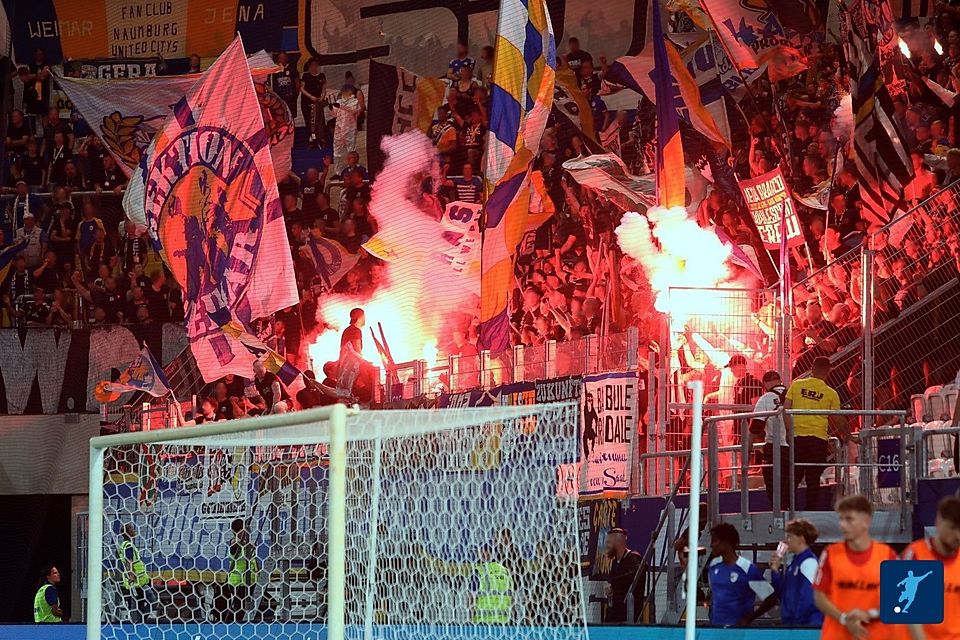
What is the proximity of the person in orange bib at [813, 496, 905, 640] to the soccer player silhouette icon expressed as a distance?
107 mm

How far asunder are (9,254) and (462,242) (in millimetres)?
5770

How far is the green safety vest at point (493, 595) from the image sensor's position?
27.7 ft

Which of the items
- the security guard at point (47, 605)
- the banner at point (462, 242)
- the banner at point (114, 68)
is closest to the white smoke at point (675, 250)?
the banner at point (462, 242)

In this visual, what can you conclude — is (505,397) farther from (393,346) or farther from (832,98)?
(393,346)

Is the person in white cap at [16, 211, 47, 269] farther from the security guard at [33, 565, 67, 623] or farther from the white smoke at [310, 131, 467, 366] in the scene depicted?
the security guard at [33, 565, 67, 623]

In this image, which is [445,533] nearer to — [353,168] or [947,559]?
[947,559]

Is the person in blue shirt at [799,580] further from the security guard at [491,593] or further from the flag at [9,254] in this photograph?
the flag at [9,254]

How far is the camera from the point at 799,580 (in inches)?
279

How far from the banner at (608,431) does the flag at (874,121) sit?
375 centimetres

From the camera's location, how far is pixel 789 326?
10680 mm

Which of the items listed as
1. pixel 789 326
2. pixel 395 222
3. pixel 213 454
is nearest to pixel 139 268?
pixel 395 222

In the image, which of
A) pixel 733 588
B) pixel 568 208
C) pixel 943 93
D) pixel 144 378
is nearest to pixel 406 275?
pixel 568 208

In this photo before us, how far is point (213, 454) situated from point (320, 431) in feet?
14.0

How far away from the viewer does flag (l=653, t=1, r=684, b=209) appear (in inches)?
452
